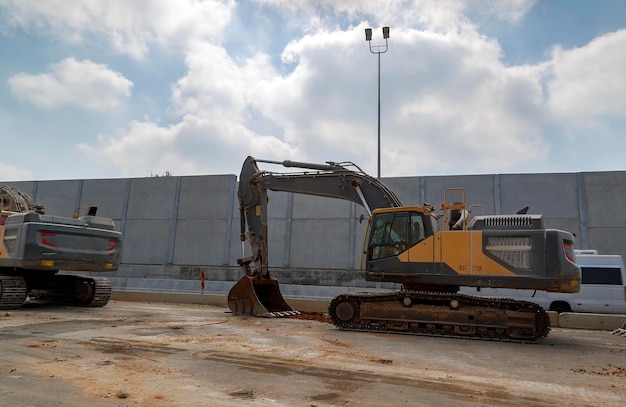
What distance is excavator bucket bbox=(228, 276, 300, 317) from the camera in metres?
11.9

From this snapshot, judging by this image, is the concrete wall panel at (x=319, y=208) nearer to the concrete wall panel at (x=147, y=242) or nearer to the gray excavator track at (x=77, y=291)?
the concrete wall panel at (x=147, y=242)

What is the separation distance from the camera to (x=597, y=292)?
14.4 m

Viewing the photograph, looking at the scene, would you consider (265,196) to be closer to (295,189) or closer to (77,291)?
(295,189)

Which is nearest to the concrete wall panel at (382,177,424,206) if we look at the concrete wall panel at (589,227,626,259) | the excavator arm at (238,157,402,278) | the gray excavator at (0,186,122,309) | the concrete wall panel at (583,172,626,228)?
the concrete wall panel at (583,172,626,228)

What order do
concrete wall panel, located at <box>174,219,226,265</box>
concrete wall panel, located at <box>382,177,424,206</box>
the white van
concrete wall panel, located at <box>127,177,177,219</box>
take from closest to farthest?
the white van → concrete wall panel, located at <box>382,177,424,206</box> → concrete wall panel, located at <box>174,219,226,265</box> → concrete wall panel, located at <box>127,177,177,219</box>

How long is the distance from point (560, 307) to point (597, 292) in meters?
1.20

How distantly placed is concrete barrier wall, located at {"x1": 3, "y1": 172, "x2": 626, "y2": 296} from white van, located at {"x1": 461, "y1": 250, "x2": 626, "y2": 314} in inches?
238

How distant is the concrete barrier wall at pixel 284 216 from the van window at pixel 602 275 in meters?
6.11

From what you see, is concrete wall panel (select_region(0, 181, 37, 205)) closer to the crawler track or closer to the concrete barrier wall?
the concrete barrier wall

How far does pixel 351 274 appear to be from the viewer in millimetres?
21641

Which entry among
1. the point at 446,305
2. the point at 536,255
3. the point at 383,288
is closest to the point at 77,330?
the point at 446,305

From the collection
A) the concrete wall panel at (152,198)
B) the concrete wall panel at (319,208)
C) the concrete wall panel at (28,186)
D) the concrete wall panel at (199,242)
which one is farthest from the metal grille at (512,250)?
the concrete wall panel at (28,186)

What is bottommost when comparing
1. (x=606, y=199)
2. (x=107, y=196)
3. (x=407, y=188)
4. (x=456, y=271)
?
(x=456, y=271)

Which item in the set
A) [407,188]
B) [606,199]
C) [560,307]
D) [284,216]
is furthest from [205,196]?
[606,199]
